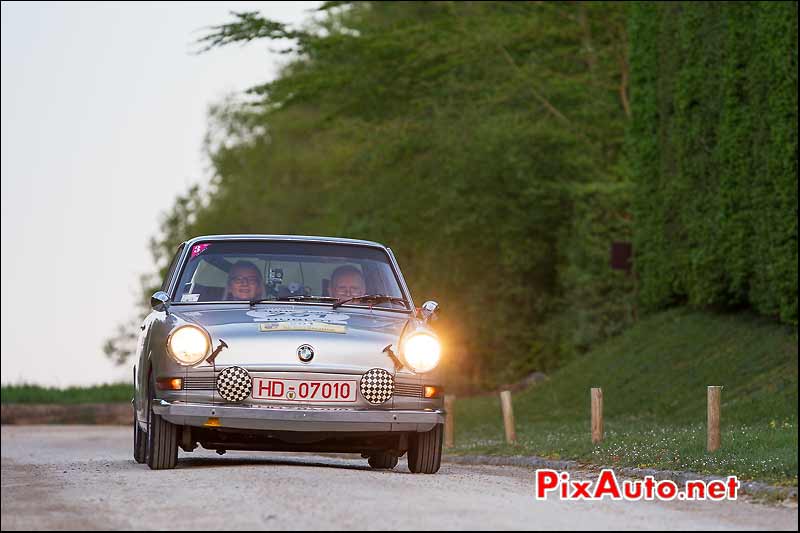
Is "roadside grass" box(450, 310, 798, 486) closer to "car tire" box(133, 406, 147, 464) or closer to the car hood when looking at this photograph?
the car hood

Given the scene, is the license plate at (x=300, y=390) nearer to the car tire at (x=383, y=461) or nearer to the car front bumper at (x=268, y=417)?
the car front bumper at (x=268, y=417)

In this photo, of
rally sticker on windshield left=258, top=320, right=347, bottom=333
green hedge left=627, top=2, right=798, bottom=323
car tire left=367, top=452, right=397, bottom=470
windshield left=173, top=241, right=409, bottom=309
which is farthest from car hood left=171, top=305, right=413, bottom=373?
green hedge left=627, top=2, right=798, bottom=323

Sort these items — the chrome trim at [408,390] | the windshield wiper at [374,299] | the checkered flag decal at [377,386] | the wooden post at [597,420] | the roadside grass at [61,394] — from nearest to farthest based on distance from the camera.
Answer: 1. the checkered flag decal at [377,386]
2. the chrome trim at [408,390]
3. the windshield wiper at [374,299]
4. the wooden post at [597,420]
5. the roadside grass at [61,394]

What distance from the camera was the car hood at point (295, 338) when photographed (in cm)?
1209

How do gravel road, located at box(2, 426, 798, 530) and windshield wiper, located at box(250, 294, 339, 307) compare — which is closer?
gravel road, located at box(2, 426, 798, 530)

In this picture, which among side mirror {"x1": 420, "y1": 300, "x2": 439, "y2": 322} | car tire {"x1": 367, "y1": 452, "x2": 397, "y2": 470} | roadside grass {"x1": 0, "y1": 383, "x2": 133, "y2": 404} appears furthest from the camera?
roadside grass {"x1": 0, "y1": 383, "x2": 133, "y2": 404}

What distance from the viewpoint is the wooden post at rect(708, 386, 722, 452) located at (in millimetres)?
16000

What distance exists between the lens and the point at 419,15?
165 feet

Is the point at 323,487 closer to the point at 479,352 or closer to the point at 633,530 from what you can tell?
the point at 633,530

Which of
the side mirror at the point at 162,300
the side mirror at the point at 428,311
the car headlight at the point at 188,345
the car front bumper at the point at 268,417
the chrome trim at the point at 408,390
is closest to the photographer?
the car front bumper at the point at 268,417

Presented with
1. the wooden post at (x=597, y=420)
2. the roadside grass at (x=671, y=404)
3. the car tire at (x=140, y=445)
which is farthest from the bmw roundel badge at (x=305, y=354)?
the wooden post at (x=597, y=420)

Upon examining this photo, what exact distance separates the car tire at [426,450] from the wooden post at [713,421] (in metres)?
4.07

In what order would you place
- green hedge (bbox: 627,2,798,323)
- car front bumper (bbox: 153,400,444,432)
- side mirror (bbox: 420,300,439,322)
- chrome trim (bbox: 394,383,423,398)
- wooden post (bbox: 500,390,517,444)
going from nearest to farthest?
car front bumper (bbox: 153,400,444,432)
chrome trim (bbox: 394,383,423,398)
side mirror (bbox: 420,300,439,322)
wooden post (bbox: 500,390,517,444)
green hedge (bbox: 627,2,798,323)

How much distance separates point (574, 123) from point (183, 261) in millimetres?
28657
